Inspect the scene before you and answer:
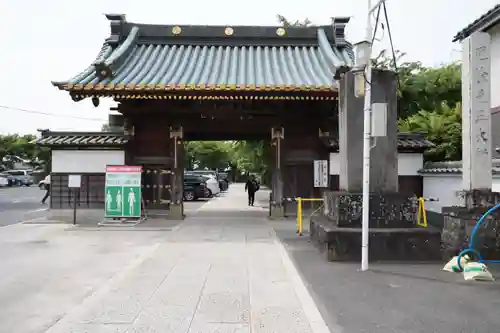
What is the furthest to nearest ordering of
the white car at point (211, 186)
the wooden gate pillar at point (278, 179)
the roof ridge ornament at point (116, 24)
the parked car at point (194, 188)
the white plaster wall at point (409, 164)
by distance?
1. the white car at point (211, 186)
2. the parked car at point (194, 188)
3. the roof ridge ornament at point (116, 24)
4. the white plaster wall at point (409, 164)
5. the wooden gate pillar at point (278, 179)

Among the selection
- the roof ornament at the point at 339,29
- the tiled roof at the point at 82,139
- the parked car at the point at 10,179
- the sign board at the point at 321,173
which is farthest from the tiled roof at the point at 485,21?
the parked car at the point at 10,179

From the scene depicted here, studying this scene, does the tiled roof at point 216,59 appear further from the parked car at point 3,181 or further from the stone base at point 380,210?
the parked car at point 3,181

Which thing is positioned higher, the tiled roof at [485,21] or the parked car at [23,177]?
the tiled roof at [485,21]

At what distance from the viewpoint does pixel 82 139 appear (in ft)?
51.4

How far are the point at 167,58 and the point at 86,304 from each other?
12589 mm

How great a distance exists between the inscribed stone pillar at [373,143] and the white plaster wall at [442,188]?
18.0 ft

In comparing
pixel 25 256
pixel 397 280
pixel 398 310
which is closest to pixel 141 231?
pixel 25 256

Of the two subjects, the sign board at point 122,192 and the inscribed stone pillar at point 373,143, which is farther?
the sign board at point 122,192

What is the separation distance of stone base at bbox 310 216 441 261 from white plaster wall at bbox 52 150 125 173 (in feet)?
32.6

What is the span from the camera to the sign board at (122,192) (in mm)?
13609

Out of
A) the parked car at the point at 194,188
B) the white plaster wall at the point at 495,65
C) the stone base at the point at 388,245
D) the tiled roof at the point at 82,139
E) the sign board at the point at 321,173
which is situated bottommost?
the stone base at the point at 388,245

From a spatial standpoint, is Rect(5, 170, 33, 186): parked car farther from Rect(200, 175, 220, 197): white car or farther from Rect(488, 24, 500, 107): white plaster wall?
Rect(488, 24, 500, 107): white plaster wall

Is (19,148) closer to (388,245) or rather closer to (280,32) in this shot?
(280,32)

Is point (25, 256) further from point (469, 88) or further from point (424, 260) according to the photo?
point (469, 88)
